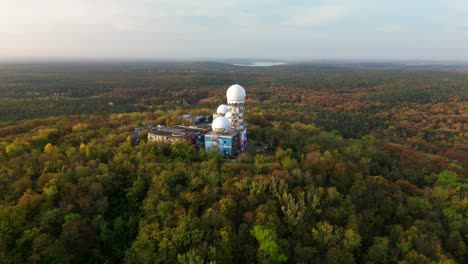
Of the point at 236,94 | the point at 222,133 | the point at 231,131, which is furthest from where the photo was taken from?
the point at 236,94

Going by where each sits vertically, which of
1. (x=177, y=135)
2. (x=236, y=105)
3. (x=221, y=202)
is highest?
(x=236, y=105)

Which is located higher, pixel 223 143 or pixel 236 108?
pixel 236 108

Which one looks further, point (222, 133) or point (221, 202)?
point (222, 133)

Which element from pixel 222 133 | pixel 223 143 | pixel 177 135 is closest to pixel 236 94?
pixel 222 133

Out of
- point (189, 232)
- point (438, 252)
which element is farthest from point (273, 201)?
point (438, 252)

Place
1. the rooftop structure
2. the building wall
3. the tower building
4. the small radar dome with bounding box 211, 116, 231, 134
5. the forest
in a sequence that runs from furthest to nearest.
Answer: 1. the rooftop structure
2. the small radar dome with bounding box 211, 116, 231, 134
3. the tower building
4. the building wall
5. the forest

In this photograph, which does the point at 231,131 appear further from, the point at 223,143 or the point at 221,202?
the point at 221,202

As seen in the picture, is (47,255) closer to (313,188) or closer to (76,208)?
(76,208)

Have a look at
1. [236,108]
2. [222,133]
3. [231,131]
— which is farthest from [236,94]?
[222,133]

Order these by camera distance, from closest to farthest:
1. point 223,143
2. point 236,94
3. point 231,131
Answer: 1. point 223,143
2. point 231,131
3. point 236,94

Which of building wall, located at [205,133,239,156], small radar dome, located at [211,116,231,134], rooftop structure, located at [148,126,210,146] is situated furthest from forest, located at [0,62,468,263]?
small radar dome, located at [211,116,231,134]

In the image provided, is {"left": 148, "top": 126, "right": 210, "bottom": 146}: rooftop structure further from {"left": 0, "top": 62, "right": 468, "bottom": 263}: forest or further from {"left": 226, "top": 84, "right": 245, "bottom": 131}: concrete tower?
{"left": 226, "top": 84, "right": 245, "bottom": 131}: concrete tower

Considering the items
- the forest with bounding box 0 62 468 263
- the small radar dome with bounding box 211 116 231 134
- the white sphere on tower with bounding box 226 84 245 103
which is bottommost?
the forest with bounding box 0 62 468 263
